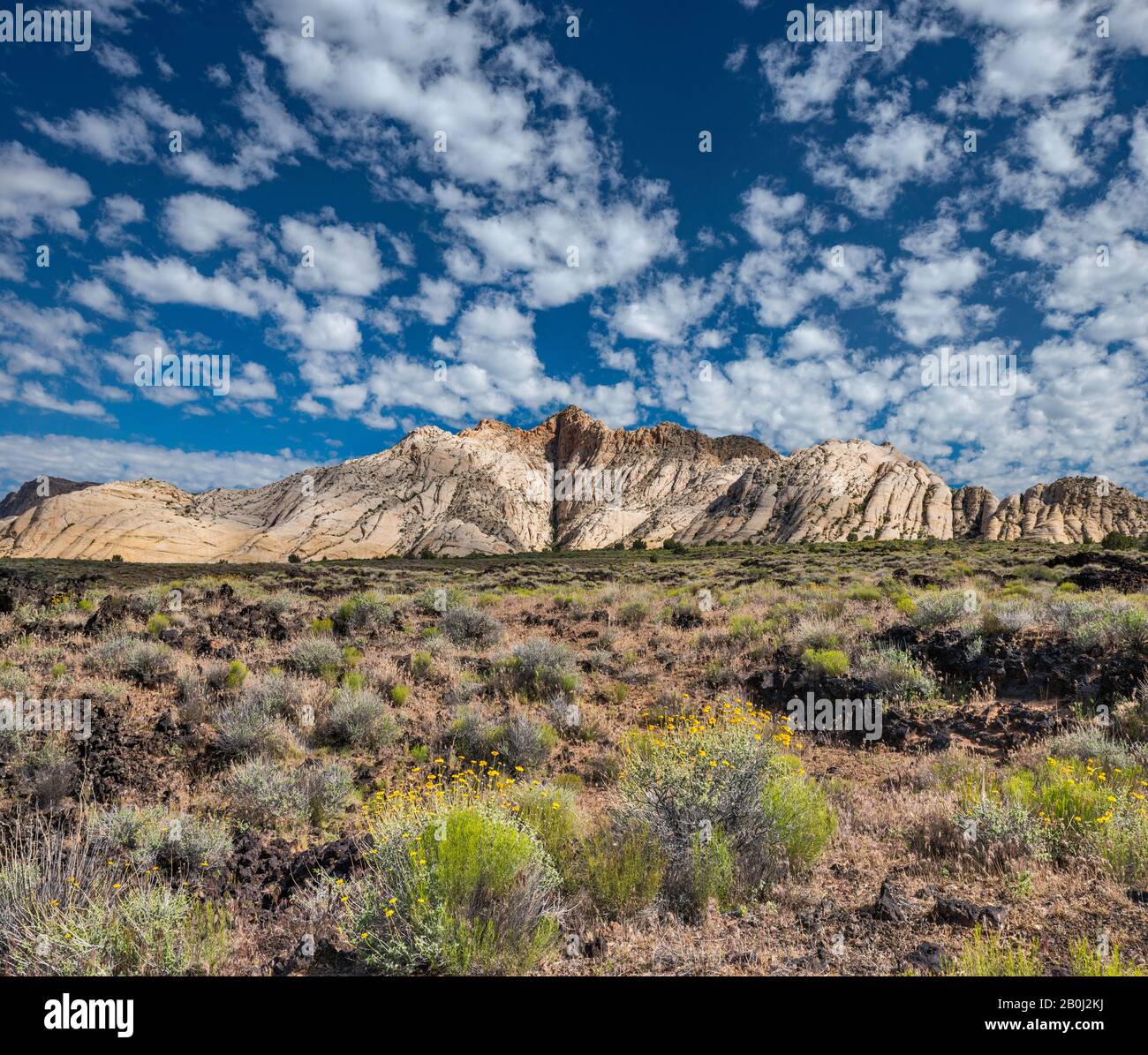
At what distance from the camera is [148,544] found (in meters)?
71.4

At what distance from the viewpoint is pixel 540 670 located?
964cm

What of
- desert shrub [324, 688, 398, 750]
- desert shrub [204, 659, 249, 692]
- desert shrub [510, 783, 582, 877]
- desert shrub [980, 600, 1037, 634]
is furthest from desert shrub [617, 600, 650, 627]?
desert shrub [510, 783, 582, 877]

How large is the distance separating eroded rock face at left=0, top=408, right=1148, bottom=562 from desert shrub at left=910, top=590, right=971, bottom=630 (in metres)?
66.1

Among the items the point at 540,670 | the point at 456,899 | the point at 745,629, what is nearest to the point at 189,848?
the point at 456,899

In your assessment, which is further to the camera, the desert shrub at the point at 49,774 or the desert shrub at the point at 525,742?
the desert shrub at the point at 525,742

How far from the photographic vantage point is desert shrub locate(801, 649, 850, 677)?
913cm

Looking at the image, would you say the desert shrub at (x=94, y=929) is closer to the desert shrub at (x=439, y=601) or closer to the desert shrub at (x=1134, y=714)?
the desert shrub at (x=1134, y=714)

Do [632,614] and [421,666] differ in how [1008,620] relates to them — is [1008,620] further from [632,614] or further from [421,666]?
[421,666]

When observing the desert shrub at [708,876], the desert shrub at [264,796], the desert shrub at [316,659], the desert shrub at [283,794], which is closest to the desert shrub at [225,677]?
the desert shrub at [316,659]

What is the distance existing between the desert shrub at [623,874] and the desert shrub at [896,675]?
587 centimetres

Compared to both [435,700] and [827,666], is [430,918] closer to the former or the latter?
[435,700]

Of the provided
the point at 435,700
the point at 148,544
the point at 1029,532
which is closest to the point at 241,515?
the point at 148,544

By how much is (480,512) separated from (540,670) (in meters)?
91.0

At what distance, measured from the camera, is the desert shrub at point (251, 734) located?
6.87 m
